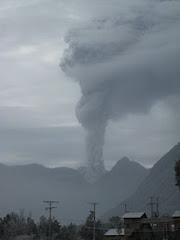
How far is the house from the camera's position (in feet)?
318

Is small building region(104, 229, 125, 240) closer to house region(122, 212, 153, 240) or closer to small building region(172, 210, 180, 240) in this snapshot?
house region(122, 212, 153, 240)

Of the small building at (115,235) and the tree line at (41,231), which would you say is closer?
the small building at (115,235)

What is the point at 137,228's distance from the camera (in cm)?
9775

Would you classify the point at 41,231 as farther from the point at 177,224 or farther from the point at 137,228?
the point at 177,224

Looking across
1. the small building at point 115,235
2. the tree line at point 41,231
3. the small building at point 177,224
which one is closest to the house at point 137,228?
the small building at point 115,235

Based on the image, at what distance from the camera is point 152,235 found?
102 meters

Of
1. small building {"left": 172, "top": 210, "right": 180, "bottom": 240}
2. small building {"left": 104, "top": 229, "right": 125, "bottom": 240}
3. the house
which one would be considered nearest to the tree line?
small building {"left": 104, "top": 229, "right": 125, "bottom": 240}

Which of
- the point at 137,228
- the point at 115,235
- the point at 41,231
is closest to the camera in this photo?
the point at 137,228

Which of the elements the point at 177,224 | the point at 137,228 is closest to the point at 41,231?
the point at 137,228

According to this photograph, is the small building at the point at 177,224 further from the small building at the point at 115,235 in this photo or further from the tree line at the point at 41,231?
the tree line at the point at 41,231

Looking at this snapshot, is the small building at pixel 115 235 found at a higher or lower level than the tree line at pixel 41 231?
lower

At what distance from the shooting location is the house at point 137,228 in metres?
96.9

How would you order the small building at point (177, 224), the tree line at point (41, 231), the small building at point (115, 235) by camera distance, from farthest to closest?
the tree line at point (41, 231)
the small building at point (115, 235)
the small building at point (177, 224)

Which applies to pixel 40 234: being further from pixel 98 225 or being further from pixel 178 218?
pixel 178 218
